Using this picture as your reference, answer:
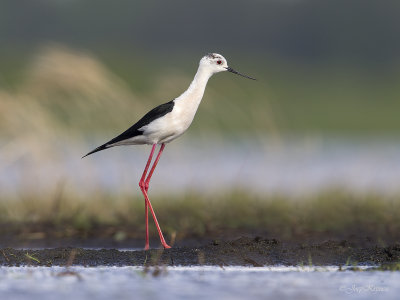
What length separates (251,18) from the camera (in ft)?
407

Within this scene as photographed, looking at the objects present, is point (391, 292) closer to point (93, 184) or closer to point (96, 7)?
point (93, 184)

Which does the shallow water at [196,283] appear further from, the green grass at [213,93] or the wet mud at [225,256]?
the green grass at [213,93]

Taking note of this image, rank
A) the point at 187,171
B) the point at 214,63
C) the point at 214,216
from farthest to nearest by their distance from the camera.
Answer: the point at 187,171
the point at 214,216
the point at 214,63

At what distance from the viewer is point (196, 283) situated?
19.0ft

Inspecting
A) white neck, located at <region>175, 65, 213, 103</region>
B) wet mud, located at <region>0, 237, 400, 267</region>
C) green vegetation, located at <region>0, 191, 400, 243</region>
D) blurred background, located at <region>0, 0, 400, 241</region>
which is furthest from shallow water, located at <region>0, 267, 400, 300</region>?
blurred background, located at <region>0, 0, 400, 241</region>

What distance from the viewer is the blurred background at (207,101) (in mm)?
9742

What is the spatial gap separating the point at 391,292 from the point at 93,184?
16.4ft

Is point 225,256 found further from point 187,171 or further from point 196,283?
point 187,171

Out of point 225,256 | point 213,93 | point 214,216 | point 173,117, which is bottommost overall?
point 225,256

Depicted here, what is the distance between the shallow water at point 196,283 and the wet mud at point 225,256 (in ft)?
0.72

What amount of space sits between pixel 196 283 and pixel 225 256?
95cm

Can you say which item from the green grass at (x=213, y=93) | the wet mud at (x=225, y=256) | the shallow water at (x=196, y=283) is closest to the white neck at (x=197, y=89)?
the wet mud at (x=225, y=256)

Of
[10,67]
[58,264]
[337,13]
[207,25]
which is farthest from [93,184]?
[337,13]

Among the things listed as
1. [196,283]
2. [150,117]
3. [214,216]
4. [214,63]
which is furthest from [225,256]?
[214,216]
